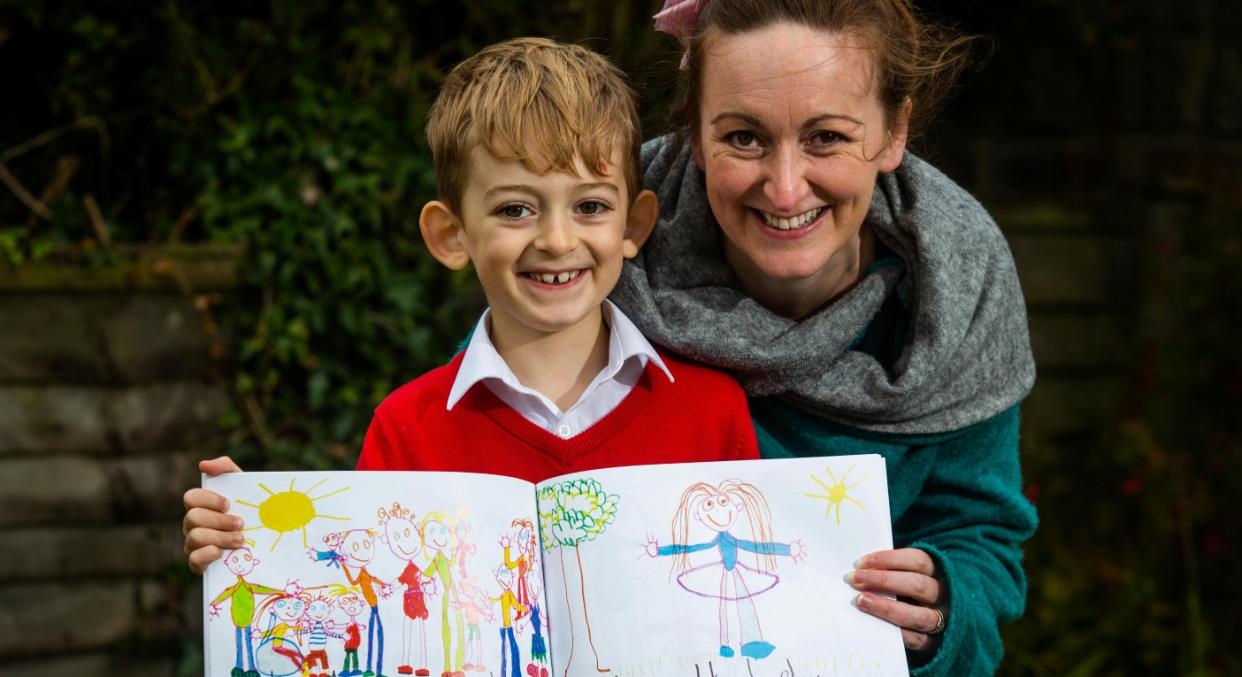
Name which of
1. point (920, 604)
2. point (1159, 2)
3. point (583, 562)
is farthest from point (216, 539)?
point (1159, 2)

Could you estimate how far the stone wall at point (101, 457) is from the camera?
328cm

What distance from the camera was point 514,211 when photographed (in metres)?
1.92

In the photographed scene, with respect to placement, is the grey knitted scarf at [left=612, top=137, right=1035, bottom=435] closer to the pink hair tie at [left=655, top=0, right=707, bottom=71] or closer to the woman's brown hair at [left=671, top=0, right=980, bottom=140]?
the woman's brown hair at [left=671, top=0, right=980, bottom=140]

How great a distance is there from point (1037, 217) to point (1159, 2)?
2.49 ft

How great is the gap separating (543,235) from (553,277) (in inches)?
3.2

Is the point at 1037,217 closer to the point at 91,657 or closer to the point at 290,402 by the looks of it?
the point at 290,402

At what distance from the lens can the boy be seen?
1901 mm

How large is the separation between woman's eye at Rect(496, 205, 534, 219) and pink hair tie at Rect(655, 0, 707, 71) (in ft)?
1.57

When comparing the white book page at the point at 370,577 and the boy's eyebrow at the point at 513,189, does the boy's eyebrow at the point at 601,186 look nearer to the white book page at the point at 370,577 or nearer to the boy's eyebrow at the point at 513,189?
the boy's eyebrow at the point at 513,189

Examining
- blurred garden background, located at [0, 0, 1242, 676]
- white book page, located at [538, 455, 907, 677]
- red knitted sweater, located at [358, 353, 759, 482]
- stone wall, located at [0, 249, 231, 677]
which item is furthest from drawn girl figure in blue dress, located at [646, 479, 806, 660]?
stone wall, located at [0, 249, 231, 677]

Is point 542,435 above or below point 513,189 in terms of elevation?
below

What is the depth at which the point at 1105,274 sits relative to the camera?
13.9ft

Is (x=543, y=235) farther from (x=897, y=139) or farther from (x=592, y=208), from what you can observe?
(x=897, y=139)

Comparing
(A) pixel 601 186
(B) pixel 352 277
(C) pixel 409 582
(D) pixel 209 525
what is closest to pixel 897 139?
(A) pixel 601 186
